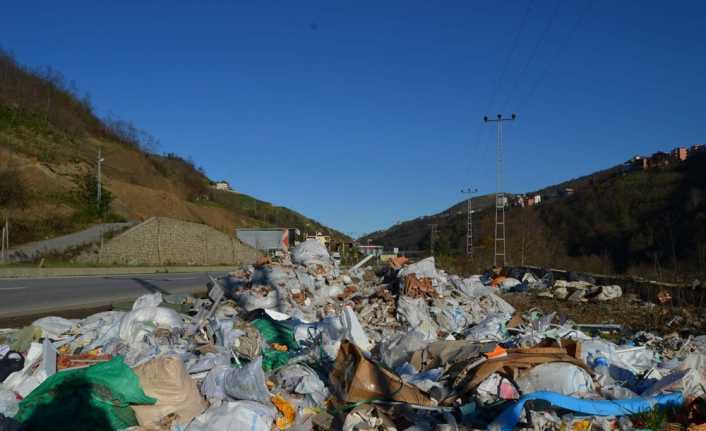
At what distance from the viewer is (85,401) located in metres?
3.94

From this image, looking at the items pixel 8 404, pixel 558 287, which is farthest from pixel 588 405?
pixel 558 287

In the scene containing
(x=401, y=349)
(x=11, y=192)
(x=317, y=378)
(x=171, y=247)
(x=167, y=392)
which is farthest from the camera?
(x=171, y=247)

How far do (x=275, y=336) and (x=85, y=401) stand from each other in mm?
3044

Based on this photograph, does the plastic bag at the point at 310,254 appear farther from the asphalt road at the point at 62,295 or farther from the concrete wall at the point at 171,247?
the concrete wall at the point at 171,247

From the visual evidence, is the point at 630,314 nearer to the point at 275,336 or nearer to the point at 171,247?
the point at 275,336

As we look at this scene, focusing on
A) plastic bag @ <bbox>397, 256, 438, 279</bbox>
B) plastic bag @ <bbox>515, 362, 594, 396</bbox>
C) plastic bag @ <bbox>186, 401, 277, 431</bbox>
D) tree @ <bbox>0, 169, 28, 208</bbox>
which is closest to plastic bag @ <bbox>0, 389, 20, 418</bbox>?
plastic bag @ <bbox>186, 401, 277, 431</bbox>

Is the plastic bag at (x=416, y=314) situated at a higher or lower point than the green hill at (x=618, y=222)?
lower

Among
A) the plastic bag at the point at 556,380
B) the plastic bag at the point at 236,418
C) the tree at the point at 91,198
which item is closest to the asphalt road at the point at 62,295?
the plastic bag at the point at 236,418

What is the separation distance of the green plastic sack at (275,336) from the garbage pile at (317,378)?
0.06 feet

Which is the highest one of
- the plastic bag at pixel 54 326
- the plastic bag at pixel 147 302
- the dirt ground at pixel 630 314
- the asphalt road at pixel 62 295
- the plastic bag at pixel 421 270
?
the plastic bag at pixel 421 270

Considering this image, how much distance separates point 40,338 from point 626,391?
19.6 feet

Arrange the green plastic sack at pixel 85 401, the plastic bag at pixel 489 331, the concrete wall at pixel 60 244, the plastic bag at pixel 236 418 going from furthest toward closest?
the concrete wall at pixel 60 244 < the plastic bag at pixel 489 331 < the plastic bag at pixel 236 418 < the green plastic sack at pixel 85 401

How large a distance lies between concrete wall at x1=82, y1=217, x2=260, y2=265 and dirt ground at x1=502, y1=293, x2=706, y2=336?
23296mm

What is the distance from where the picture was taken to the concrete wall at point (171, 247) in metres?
30.9
